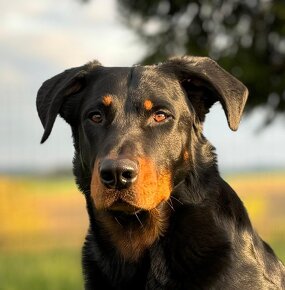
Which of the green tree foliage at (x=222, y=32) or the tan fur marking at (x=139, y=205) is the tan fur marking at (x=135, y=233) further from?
the green tree foliage at (x=222, y=32)

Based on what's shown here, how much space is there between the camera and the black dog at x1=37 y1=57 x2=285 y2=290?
13.8ft

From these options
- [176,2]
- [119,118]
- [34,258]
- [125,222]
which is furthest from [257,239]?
[176,2]

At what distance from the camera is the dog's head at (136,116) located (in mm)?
4059

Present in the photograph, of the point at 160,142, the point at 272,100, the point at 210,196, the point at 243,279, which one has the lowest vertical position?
the point at 272,100

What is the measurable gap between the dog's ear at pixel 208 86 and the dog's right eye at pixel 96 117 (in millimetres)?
637

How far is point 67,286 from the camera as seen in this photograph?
8.79 m

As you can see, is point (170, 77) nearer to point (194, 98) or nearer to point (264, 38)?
point (194, 98)

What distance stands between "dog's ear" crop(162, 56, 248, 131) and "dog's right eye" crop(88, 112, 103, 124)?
637mm

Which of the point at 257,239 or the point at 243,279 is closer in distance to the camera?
the point at 243,279

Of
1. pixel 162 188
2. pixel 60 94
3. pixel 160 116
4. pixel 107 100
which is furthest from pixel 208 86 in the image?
pixel 60 94

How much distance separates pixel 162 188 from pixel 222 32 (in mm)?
15573

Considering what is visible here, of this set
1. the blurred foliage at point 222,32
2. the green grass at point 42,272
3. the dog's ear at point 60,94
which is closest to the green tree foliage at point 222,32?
the blurred foliage at point 222,32

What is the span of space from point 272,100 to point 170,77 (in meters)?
15.4

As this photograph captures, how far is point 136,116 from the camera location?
171 inches
